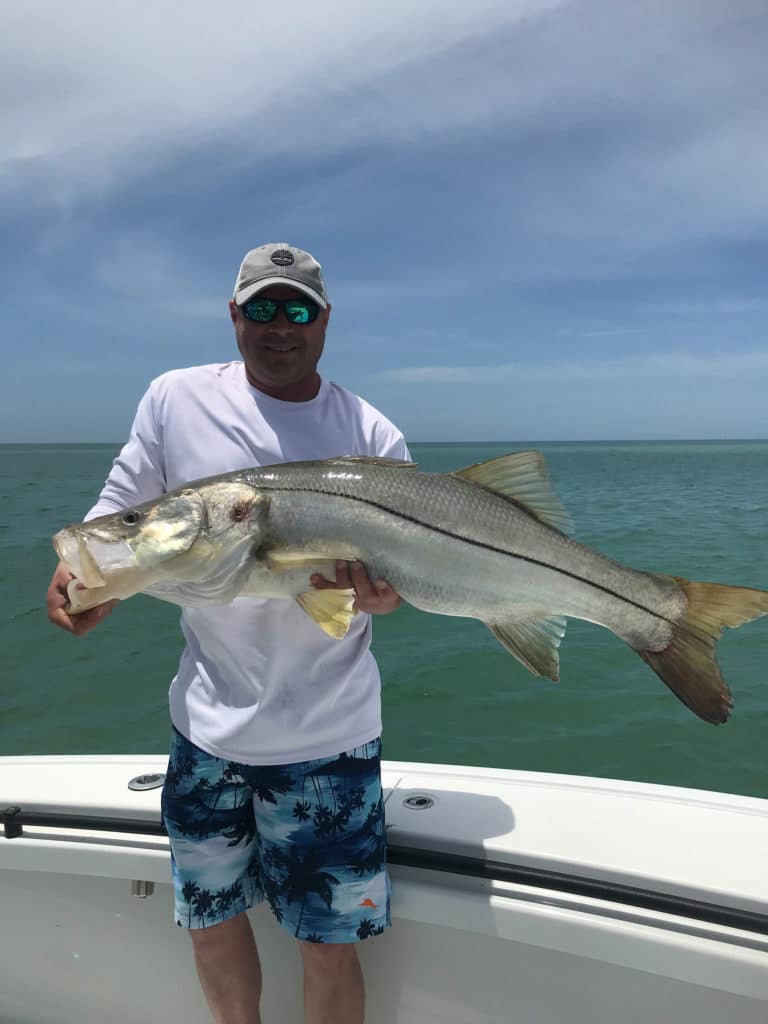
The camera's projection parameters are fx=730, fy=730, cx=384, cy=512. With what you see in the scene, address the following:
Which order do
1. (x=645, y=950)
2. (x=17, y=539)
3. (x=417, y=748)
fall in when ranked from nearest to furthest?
(x=645, y=950)
(x=417, y=748)
(x=17, y=539)

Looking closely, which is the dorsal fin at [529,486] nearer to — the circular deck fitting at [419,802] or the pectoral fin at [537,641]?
the pectoral fin at [537,641]

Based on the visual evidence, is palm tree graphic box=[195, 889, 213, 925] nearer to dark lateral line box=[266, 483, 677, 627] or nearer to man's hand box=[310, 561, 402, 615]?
man's hand box=[310, 561, 402, 615]

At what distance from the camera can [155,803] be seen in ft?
9.03

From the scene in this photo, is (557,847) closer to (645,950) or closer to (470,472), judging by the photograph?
(645,950)

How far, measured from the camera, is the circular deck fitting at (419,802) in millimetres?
2689

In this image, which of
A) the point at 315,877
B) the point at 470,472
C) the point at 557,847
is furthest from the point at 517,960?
the point at 470,472

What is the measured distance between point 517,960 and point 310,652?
4.09 feet

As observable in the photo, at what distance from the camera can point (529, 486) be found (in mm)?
2346

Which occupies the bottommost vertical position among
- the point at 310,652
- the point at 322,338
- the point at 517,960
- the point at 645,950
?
the point at 517,960

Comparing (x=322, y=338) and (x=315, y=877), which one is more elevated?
(x=322, y=338)

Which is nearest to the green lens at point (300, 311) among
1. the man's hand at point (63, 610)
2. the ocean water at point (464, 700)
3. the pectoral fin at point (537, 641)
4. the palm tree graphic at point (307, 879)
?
the man's hand at point (63, 610)

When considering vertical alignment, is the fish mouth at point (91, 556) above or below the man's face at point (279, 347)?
below

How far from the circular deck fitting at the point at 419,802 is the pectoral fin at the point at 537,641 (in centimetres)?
79

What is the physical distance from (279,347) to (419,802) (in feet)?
5.68
